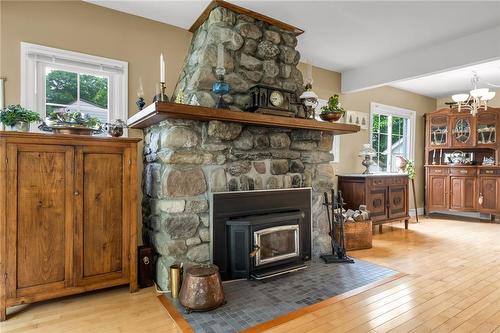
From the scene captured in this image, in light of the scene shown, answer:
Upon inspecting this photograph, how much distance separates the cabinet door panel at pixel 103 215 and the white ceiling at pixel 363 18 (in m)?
1.54

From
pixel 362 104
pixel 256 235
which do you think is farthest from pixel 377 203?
pixel 256 235

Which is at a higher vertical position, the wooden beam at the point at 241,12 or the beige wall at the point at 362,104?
the wooden beam at the point at 241,12

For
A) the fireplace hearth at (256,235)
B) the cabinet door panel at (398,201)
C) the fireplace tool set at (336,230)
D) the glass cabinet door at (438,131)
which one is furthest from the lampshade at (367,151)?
the fireplace hearth at (256,235)

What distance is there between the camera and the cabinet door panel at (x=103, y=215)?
7.57ft

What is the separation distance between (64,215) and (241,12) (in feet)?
7.93

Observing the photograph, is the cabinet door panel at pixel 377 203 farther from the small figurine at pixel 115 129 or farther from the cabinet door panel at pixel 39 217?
the cabinet door panel at pixel 39 217

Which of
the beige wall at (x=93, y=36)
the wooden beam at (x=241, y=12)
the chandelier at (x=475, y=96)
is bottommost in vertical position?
the chandelier at (x=475, y=96)

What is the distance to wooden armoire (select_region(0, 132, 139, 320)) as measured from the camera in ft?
6.75

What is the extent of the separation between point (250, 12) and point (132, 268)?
2.64 meters

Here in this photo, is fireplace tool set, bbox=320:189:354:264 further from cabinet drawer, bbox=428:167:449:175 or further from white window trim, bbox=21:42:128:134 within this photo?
→ cabinet drawer, bbox=428:167:449:175

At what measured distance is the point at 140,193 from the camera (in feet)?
10.3

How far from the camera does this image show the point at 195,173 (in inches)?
101

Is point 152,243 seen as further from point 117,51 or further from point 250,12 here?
point 250,12

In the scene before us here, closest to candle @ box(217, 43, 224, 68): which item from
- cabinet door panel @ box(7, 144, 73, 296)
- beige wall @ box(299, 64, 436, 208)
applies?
cabinet door panel @ box(7, 144, 73, 296)
